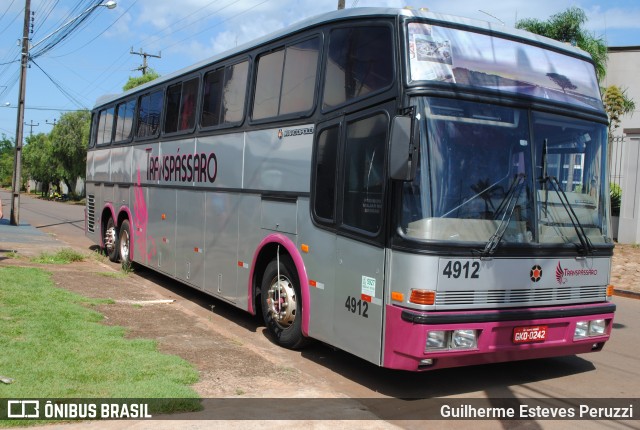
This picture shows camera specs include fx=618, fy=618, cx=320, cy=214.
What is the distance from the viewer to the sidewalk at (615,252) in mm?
13805

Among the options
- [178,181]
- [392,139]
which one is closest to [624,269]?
[178,181]

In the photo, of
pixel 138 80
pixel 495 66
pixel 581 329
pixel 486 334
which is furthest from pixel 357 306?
pixel 138 80

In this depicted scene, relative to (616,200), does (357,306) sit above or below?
below

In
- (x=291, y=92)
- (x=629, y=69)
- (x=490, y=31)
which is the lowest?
(x=291, y=92)

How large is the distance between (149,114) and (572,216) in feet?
29.0

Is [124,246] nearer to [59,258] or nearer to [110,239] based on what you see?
[110,239]

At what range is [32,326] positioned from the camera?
288 inches

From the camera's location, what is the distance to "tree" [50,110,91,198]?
183ft

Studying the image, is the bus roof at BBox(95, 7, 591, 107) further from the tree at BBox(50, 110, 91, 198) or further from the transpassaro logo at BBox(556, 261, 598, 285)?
the tree at BBox(50, 110, 91, 198)

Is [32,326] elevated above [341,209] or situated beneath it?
situated beneath

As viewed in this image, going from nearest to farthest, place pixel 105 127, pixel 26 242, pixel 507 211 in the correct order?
pixel 507 211 < pixel 105 127 < pixel 26 242

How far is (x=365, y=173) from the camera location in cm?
605

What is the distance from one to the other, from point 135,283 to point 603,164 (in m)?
8.71

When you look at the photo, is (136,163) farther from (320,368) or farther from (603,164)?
(603,164)
